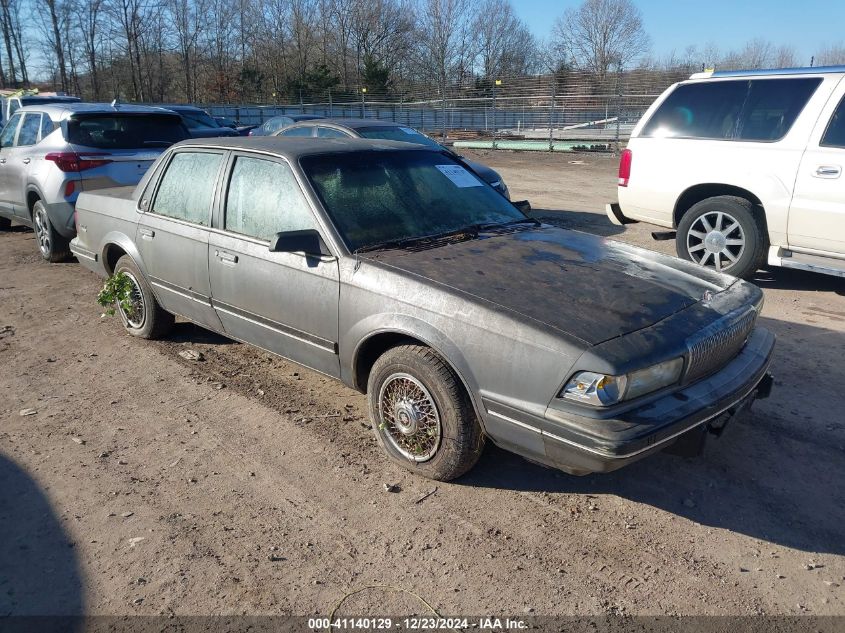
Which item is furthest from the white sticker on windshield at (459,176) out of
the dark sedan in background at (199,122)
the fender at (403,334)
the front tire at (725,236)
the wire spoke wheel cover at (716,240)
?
the dark sedan in background at (199,122)

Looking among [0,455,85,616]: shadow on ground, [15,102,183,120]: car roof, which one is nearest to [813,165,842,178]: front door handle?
[0,455,85,616]: shadow on ground

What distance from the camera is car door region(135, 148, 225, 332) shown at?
453cm

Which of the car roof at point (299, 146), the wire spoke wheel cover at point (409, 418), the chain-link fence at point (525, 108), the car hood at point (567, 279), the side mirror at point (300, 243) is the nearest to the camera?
the car hood at point (567, 279)

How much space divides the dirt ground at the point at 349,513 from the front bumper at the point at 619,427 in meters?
0.42

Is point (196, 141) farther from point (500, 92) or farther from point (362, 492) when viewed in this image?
point (500, 92)

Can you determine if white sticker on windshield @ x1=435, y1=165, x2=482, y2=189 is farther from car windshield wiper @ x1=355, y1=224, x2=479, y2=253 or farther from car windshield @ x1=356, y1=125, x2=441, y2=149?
car windshield @ x1=356, y1=125, x2=441, y2=149

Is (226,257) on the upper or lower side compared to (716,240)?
upper

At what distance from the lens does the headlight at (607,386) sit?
9.09ft

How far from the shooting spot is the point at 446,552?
9.60ft

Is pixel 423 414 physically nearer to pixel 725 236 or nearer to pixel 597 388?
pixel 597 388

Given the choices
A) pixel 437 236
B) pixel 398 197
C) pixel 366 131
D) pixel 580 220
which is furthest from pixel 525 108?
pixel 437 236

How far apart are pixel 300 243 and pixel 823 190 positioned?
4.89m

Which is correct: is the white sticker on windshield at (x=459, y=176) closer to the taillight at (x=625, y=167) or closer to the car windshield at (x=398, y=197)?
the car windshield at (x=398, y=197)

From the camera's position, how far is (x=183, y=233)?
15.2 ft
